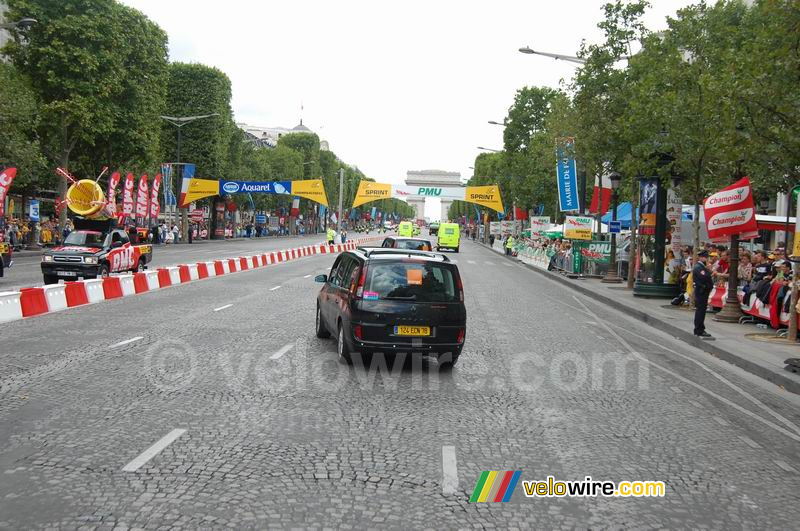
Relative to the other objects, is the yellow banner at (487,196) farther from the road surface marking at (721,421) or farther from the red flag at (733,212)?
the road surface marking at (721,421)

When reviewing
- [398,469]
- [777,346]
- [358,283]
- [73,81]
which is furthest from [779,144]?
[73,81]

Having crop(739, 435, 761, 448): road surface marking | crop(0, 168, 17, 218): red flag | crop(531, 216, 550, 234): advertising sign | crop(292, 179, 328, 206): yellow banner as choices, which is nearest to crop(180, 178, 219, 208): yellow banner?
crop(292, 179, 328, 206): yellow banner

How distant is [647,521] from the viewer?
484 cm

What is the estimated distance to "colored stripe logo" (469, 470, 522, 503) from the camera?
5148 mm

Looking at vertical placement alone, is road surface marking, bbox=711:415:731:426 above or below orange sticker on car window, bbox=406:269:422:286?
below

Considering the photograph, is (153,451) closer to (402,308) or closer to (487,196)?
(402,308)

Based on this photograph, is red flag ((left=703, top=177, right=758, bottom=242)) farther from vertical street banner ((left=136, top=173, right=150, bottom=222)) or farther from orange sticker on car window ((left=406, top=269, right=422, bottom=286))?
vertical street banner ((left=136, top=173, right=150, bottom=222))

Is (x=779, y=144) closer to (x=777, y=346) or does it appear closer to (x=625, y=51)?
(x=777, y=346)

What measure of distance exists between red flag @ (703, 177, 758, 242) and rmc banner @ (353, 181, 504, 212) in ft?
184

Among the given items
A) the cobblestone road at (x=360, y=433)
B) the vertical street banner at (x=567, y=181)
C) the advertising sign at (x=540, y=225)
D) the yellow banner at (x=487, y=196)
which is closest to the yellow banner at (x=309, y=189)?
the yellow banner at (x=487, y=196)

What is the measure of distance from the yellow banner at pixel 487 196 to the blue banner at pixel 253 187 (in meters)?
20.1

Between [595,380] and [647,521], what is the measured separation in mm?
4902

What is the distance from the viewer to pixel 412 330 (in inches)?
375

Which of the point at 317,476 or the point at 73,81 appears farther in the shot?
the point at 73,81
